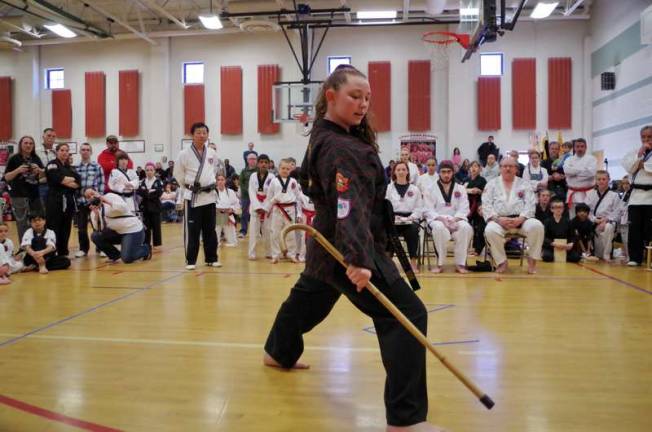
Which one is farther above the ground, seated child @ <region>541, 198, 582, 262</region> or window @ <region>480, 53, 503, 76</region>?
window @ <region>480, 53, 503, 76</region>

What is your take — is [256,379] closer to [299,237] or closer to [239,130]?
[299,237]

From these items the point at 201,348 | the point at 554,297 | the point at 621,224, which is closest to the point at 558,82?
the point at 621,224

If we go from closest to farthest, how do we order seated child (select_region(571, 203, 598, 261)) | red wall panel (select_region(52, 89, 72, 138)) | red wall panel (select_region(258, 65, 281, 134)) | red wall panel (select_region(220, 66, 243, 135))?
seated child (select_region(571, 203, 598, 261)) < red wall panel (select_region(258, 65, 281, 134)) < red wall panel (select_region(220, 66, 243, 135)) < red wall panel (select_region(52, 89, 72, 138))

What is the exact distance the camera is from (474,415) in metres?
2.40

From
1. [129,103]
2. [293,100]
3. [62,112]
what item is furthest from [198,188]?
[62,112]

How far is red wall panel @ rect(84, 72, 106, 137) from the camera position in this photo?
18.6m

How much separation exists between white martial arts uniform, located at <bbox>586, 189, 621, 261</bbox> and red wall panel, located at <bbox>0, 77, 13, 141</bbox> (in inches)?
754

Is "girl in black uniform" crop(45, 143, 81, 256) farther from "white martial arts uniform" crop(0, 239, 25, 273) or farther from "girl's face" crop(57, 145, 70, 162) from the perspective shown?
"white martial arts uniform" crop(0, 239, 25, 273)

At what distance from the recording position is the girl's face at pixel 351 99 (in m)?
2.16

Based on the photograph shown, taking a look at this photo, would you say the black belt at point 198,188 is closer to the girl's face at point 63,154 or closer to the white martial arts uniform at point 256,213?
the white martial arts uniform at point 256,213

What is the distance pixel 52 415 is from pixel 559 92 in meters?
16.7

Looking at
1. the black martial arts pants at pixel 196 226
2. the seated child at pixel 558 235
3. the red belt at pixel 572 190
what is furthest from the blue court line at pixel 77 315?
the red belt at pixel 572 190

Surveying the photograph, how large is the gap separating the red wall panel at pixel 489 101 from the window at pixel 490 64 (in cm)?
30

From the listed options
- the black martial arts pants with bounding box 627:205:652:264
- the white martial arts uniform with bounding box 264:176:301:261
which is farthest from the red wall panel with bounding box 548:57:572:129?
the white martial arts uniform with bounding box 264:176:301:261
